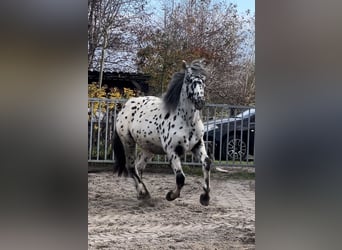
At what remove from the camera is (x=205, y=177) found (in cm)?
370

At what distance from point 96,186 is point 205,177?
1032 millimetres

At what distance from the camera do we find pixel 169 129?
147 inches

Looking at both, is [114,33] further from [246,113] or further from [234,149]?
[234,149]

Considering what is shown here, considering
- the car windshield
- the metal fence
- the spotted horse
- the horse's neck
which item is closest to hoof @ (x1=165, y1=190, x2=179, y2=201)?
the spotted horse

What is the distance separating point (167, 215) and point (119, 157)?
71 centimetres

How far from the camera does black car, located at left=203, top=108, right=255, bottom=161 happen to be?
3711 mm

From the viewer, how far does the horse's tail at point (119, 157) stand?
12.0 ft

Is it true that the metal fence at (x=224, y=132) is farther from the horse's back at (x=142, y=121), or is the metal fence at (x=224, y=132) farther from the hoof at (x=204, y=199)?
the hoof at (x=204, y=199)

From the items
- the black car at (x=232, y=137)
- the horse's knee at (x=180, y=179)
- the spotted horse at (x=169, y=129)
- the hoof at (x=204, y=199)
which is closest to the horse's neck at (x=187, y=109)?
Result: the spotted horse at (x=169, y=129)

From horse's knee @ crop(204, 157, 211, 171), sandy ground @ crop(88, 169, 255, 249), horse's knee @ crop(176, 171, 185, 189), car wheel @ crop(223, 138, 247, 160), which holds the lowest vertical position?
sandy ground @ crop(88, 169, 255, 249)

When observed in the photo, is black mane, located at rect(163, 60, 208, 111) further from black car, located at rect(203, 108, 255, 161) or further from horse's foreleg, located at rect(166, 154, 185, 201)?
horse's foreleg, located at rect(166, 154, 185, 201)

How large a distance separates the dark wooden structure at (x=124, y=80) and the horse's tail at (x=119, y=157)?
469 millimetres

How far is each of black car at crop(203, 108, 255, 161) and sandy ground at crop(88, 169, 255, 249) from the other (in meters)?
0.26
